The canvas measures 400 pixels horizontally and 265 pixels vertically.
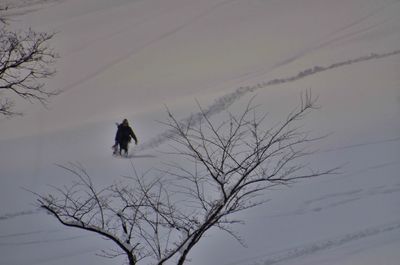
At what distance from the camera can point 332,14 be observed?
3.99m

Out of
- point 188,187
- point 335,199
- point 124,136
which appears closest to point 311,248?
point 335,199

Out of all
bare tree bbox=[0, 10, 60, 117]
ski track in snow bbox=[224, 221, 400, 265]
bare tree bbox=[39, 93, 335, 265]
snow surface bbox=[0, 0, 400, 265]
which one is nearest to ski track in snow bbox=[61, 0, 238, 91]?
snow surface bbox=[0, 0, 400, 265]

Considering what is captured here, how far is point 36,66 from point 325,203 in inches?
78.1

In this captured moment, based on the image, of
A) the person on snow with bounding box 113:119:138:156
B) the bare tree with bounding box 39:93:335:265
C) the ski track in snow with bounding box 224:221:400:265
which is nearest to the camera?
the bare tree with bounding box 39:93:335:265

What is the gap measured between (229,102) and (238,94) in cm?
8

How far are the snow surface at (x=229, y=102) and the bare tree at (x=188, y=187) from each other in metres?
0.09

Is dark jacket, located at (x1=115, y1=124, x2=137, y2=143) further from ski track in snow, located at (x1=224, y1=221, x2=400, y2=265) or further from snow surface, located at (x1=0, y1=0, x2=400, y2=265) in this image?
ski track in snow, located at (x1=224, y1=221, x2=400, y2=265)

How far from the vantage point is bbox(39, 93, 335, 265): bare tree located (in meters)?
3.42

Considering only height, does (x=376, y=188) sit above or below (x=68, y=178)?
below

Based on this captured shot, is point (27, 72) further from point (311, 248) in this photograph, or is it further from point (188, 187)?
point (311, 248)

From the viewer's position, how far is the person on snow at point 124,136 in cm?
365

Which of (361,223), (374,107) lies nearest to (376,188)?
(361,223)

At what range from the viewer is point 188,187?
3.64 meters

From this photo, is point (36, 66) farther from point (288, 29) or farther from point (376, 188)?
point (376, 188)
